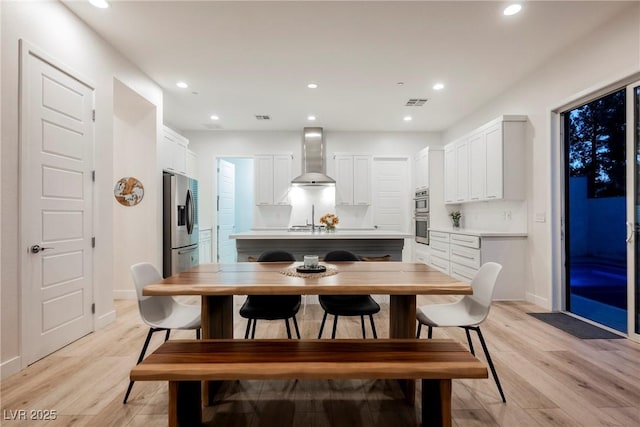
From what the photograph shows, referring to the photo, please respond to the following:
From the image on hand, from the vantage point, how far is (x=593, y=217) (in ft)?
11.7

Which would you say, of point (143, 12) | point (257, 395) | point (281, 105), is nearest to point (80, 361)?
point (257, 395)

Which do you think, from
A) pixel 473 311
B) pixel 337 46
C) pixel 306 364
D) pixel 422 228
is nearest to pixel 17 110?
pixel 306 364

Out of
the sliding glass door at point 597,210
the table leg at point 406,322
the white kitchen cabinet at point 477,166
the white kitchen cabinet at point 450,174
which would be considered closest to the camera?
the table leg at point 406,322

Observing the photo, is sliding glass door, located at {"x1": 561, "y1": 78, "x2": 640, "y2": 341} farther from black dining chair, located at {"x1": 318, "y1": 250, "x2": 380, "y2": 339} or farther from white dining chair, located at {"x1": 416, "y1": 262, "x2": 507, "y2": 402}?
black dining chair, located at {"x1": 318, "y1": 250, "x2": 380, "y2": 339}

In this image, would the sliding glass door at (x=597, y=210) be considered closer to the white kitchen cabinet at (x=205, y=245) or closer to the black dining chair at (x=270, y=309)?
the black dining chair at (x=270, y=309)

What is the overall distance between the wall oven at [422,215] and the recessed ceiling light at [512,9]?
3.61m

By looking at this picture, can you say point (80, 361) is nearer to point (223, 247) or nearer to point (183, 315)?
point (183, 315)

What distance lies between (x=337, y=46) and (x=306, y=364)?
313 centimetres

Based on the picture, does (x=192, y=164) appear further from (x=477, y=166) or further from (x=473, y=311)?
(x=473, y=311)

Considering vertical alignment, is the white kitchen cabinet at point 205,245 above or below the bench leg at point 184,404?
above

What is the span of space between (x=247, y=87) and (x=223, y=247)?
3.77m

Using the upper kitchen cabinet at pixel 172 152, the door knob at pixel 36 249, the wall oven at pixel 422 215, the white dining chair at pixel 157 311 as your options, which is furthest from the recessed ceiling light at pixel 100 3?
the wall oven at pixel 422 215

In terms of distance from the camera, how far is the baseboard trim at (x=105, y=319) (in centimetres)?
321

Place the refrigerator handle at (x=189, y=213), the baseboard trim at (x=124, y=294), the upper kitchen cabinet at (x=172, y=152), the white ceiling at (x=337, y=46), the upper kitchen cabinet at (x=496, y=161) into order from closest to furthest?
1. the white ceiling at (x=337, y=46)
2. the upper kitchen cabinet at (x=496, y=161)
3. the baseboard trim at (x=124, y=294)
4. the upper kitchen cabinet at (x=172, y=152)
5. the refrigerator handle at (x=189, y=213)
